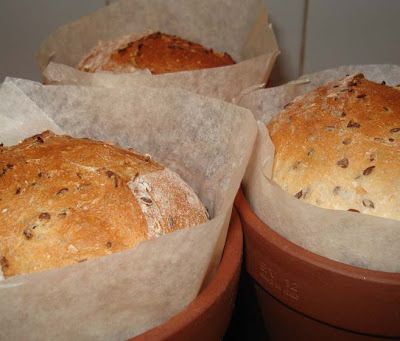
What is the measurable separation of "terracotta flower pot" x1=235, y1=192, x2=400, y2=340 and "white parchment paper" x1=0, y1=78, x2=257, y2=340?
91mm

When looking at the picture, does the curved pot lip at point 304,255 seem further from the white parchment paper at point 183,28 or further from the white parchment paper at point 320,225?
the white parchment paper at point 183,28

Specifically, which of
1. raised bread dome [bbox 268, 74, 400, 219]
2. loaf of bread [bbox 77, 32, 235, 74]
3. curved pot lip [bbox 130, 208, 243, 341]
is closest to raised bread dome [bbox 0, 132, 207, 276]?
curved pot lip [bbox 130, 208, 243, 341]

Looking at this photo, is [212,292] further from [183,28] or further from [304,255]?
[183,28]

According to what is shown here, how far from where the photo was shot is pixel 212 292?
68cm

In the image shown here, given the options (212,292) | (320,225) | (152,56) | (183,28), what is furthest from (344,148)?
(183,28)

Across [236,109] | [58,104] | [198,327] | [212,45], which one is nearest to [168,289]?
[198,327]

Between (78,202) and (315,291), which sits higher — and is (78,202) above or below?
above

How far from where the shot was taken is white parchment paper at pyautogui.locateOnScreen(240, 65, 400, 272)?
2.32ft

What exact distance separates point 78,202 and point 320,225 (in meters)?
0.33

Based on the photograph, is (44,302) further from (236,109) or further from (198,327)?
(236,109)

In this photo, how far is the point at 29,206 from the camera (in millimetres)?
707

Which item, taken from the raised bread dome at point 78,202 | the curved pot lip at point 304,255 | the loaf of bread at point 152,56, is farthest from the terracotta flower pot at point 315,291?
the loaf of bread at point 152,56

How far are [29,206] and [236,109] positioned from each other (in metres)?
0.34

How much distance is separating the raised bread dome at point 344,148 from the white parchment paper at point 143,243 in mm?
94
